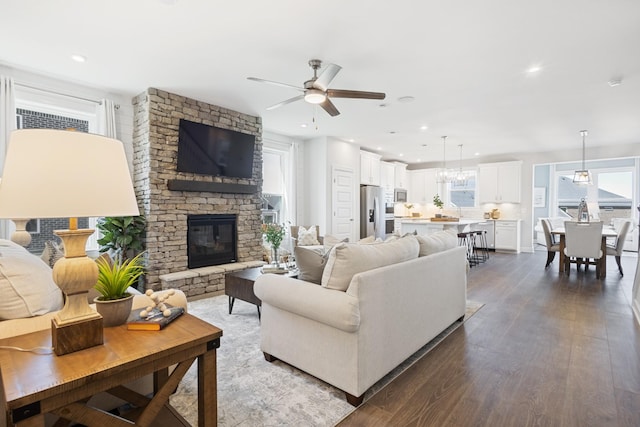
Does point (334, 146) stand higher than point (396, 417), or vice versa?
point (334, 146)

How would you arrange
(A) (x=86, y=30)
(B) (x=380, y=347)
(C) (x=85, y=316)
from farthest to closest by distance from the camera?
(A) (x=86, y=30) → (B) (x=380, y=347) → (C) (x=85, y=316)

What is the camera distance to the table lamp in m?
0.98

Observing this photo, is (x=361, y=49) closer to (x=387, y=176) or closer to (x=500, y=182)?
(x=387, y=176)

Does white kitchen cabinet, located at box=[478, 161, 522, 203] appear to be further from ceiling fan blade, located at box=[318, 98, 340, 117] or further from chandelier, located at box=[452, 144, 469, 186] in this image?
ceiling fan blade, located at box=[318, 98, 340, 117]

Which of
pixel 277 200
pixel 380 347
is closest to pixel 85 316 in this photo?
pixel 380 347

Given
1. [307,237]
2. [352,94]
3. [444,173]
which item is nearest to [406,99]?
[352,94]

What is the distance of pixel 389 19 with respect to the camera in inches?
100

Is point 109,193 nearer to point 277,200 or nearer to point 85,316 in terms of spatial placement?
point 85,316

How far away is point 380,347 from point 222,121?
13.4 feet

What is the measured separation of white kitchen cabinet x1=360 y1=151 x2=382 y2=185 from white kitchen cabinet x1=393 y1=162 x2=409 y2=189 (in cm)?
120

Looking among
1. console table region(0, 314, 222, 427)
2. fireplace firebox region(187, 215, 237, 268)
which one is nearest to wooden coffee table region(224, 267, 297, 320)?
fireplace firebox region(187, 215, 237, 268)

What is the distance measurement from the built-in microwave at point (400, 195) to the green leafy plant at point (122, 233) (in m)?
6.85

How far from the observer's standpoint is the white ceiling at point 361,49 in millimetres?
2449

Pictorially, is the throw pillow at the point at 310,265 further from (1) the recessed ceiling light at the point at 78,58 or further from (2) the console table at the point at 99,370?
(1) the recessed ceiling light at the point at 78,58
